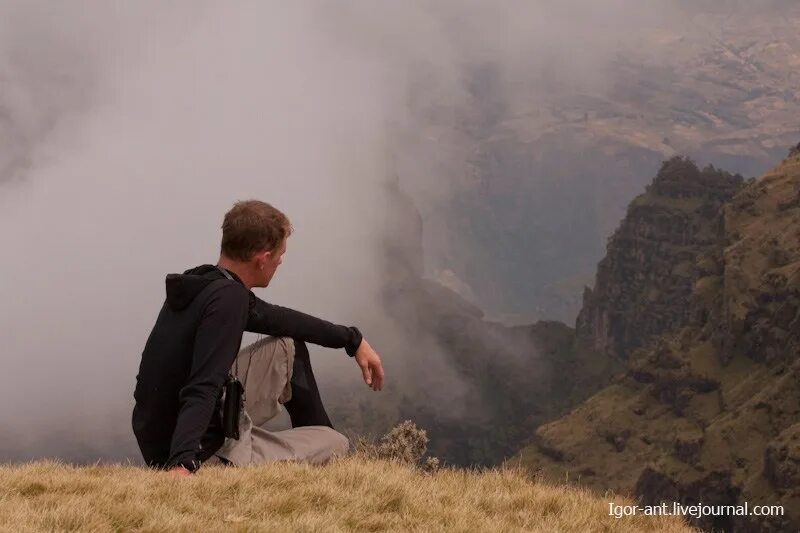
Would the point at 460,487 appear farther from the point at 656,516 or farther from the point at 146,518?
the point at 146,518

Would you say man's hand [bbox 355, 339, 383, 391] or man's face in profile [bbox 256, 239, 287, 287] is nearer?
man's face in profile [bbox 256, 239, 287, 287]

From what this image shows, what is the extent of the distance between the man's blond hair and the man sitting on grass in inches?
0.4

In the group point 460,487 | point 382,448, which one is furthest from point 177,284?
point 382,448

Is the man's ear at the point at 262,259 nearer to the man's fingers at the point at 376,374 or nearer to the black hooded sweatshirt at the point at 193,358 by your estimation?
the black hooded sweatshirt at the point at 193,358

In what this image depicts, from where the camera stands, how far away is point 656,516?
1191cm

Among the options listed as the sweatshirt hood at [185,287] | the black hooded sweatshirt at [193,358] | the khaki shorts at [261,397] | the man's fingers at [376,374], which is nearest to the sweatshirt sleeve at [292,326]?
the black hooded sweatshirt at [193,358]

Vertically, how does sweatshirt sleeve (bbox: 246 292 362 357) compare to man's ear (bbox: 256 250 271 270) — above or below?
below

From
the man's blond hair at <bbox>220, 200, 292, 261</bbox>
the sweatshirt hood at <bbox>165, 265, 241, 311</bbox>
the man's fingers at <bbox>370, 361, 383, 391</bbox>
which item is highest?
the man's blond hair at <bbox>220, 200, 292, 261</bbox>

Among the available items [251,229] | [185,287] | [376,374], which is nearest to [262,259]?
[251,229]

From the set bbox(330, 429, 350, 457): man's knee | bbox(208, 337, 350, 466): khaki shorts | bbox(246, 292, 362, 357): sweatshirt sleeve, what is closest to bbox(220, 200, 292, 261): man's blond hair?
bbox(246, 292, 362, 357): sweatshirt sleeve

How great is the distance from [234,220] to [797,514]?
610 feet

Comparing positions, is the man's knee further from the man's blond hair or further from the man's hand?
the man's blond hair

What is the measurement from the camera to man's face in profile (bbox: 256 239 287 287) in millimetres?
9984

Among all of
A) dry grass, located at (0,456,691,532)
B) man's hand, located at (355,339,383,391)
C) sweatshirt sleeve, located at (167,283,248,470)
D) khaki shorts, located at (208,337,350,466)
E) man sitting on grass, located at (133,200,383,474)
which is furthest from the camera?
man's hand, located at (355,339,383,391)
